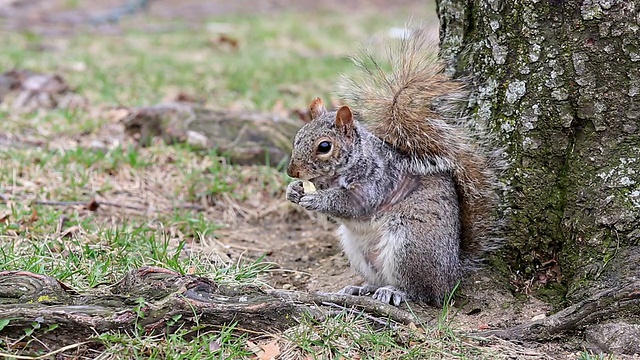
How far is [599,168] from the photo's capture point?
2273 millimetres

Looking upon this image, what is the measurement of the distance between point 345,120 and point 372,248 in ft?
1.41

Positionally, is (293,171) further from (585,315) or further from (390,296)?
(585,315)

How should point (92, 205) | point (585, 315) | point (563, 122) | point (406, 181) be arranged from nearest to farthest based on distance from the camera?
point (585, 315), point (563, 122), point (406, 181), point (92, 205)

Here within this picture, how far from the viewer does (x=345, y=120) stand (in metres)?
2.43

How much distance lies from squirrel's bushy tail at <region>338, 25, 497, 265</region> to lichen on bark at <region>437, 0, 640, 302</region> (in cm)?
8

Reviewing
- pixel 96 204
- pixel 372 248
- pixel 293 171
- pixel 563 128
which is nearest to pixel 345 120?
pixel 293 171

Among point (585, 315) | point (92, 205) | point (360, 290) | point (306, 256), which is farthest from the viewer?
point (92, 205)

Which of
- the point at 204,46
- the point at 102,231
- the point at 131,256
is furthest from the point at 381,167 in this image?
the point at 204,46

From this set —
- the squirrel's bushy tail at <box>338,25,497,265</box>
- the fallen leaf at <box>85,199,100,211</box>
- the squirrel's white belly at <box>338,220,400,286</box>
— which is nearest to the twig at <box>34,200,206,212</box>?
the fallen leaf at <box>85,199,100,211</box>

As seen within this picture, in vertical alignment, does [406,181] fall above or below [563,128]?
below

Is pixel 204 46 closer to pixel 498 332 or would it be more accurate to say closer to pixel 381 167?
pixel 381 167

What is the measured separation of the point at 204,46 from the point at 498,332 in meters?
5.64

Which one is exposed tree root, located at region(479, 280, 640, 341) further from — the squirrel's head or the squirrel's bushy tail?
the squirrel's head

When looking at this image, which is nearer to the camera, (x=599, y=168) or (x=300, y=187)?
(x=599, y=168)
